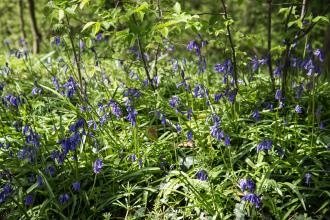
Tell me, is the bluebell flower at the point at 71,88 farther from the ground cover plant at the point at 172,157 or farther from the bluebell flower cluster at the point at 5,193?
the bluebell flower cluster at the point at 5,193

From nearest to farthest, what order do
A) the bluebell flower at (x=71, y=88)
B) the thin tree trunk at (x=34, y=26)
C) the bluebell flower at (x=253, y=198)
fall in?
the bluebell flower at (x=253, y=198)
the bluebell flower at (x=71, y=88)
the thin tree trunk at (x=34, y=26)

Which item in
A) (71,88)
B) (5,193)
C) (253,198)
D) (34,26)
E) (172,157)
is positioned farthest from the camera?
(34,26)

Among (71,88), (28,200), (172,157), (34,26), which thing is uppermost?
(71,88)

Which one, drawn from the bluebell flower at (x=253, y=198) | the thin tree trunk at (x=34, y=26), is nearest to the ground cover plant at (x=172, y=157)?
the bluebell flower at (x=253, y=198)

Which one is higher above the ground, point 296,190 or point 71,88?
point 71,88

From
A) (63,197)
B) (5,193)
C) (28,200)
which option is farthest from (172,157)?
(5,193)

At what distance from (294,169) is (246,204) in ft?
1.70

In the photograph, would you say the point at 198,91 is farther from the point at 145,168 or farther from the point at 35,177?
the point at 35,177

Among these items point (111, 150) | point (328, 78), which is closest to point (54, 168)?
point (111, 150)

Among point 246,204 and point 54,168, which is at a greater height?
point 54,168

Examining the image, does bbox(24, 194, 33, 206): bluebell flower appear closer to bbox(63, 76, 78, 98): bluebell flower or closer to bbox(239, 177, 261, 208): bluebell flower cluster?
bbox(63, 76, 78, 98): bluebell flower

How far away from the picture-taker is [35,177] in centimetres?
375

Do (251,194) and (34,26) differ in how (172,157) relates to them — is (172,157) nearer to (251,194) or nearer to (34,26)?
(251,194)

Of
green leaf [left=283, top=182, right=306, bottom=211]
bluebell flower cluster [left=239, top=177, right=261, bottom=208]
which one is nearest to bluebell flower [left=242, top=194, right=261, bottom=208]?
bluebell flower cluster [left=239, top=177, right=261, bottom=208]
